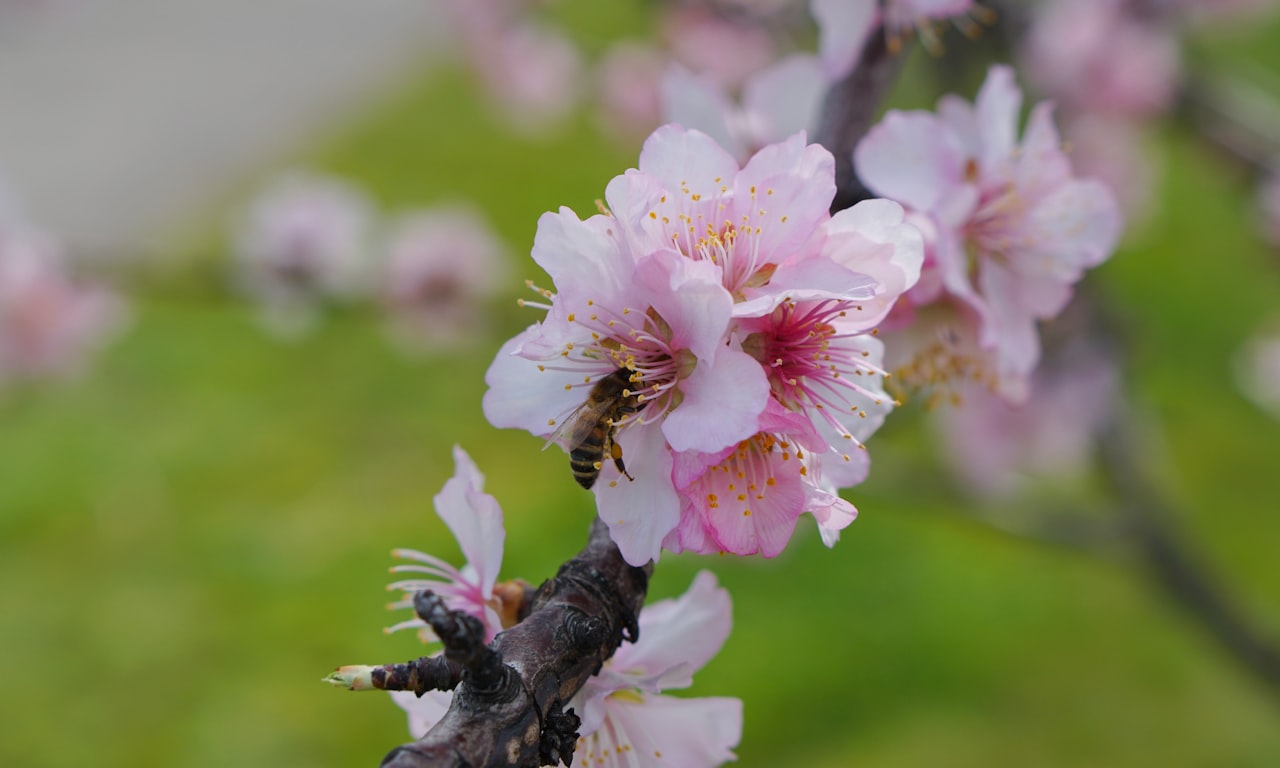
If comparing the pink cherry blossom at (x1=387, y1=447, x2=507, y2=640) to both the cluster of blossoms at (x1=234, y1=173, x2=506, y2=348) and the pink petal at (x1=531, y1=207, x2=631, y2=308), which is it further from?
the cluster of blossoms at (x1=234, y1=173, x2=506, y2=348)

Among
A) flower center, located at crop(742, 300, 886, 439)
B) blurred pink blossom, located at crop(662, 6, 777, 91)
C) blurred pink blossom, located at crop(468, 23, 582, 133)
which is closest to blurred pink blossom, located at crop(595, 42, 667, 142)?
blurred pink blossom, located at crop(662, 6, 777, 91)

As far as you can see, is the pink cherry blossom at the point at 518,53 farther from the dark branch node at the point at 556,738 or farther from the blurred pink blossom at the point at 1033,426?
the dark branch node at the point at 556,738

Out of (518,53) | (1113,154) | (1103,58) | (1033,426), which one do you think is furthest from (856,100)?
(518,53)

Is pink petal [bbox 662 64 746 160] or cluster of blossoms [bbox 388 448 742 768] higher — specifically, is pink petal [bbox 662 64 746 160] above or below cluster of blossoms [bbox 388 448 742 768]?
above

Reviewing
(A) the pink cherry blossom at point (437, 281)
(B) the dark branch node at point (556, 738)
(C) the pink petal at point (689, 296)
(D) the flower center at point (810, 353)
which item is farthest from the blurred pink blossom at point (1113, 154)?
(B) the dark branch node at point (556, 738)

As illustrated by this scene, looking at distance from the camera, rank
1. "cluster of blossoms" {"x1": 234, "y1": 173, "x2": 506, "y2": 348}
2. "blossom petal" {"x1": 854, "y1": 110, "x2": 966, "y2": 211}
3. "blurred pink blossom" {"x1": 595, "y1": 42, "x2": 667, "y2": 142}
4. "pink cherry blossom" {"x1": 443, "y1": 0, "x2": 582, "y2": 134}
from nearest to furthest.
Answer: "blossom petal" {"x1": 854, "y1": 110, "x2": 966, "y2": 211} → "cluster of blossoms" {"x1": 234, "y1": 173, "x2": 506, "y2": 348} → "blurred pink blossom" {"x1": 595, "y1": 42, "x2": 667, "y2": 142} → "pink cherry blossom" {"x1": 443, "y1": 0, "x2": 582, "y2": 134}
